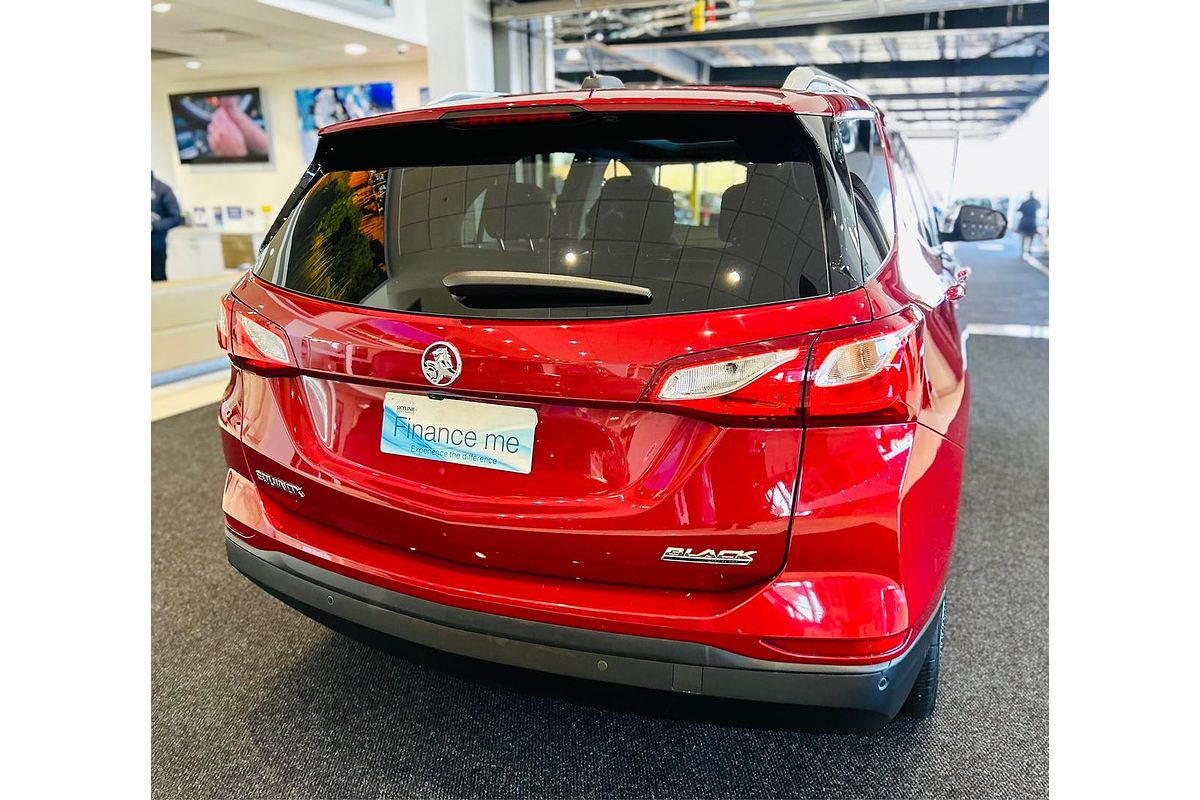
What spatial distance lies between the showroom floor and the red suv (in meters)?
0.14

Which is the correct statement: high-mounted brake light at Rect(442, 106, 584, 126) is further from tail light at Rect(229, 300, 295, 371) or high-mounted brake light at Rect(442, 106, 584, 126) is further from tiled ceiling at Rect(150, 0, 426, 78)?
tiled ceiling at Rect(150, 0, 426, 78)

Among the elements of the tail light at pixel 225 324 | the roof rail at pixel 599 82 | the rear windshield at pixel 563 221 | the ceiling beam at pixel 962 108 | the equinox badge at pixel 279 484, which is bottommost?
the equinox badge at pixel 279 484

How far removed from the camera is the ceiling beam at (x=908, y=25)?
6863 mm

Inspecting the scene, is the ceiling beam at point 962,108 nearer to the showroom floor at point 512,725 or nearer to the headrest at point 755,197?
the showroom floor at point 512,725

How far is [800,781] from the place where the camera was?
5.16 feet

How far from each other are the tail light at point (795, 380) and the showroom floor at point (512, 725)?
449mm

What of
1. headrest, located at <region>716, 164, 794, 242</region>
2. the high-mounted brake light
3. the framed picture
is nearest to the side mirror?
headrest, located at <region>716, 164, 794, 242</region>

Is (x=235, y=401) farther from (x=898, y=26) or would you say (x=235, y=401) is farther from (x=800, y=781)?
(x=898, y=26)

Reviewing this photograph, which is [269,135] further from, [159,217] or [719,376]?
[719,376]

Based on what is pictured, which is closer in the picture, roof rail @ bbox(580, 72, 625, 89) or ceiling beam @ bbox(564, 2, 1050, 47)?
roof rail @ bbox(580, 72, 625, 89)

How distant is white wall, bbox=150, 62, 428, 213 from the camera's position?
8.66m

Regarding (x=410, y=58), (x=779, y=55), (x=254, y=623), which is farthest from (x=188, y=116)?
(x=254, y=623)

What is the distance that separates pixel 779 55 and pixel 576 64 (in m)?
2.74

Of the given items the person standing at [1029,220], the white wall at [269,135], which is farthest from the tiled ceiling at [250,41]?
the person standing at [1029,220]
